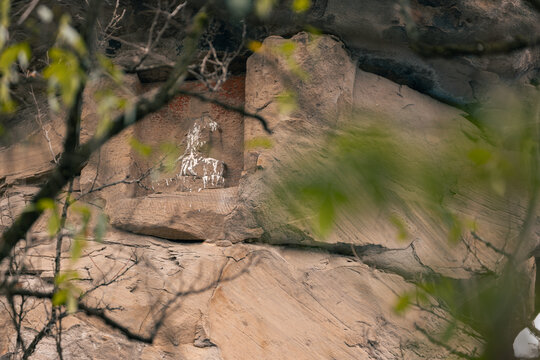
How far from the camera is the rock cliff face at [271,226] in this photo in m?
3.30

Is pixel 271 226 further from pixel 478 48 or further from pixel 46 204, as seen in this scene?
pixel 478 48

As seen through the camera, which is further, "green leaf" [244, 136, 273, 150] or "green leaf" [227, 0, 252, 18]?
"green leaf" [227, 0, 252, 18]

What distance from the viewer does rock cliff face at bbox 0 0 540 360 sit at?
3.30 meters

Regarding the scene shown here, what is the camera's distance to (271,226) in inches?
139

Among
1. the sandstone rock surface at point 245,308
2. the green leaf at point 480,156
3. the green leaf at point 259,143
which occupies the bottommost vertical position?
the sandstone rock surface at point 245,308

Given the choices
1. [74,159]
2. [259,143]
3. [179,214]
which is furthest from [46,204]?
[179,214]

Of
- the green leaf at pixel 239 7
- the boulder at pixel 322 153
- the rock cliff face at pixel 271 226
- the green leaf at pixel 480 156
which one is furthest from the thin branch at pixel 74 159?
the green leaf at pixel 239 7

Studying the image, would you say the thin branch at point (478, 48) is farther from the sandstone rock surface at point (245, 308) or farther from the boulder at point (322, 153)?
the sandstone rock surface at point (245, 308)

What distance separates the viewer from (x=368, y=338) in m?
3.30

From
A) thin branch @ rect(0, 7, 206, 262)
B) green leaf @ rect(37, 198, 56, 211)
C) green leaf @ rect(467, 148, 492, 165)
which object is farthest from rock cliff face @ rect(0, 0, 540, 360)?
green leaf @ rect(467, 148, 492, 165)

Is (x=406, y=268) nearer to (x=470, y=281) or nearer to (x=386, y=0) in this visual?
(x=470, y=281)

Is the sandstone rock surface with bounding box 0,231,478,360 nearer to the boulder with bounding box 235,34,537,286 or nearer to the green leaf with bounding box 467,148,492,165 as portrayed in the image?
the boulder with bounding box 235,34,537,286

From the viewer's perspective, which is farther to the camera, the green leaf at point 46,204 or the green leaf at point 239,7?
the green leaf at point 239,7

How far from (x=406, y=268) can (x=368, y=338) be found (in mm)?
506
